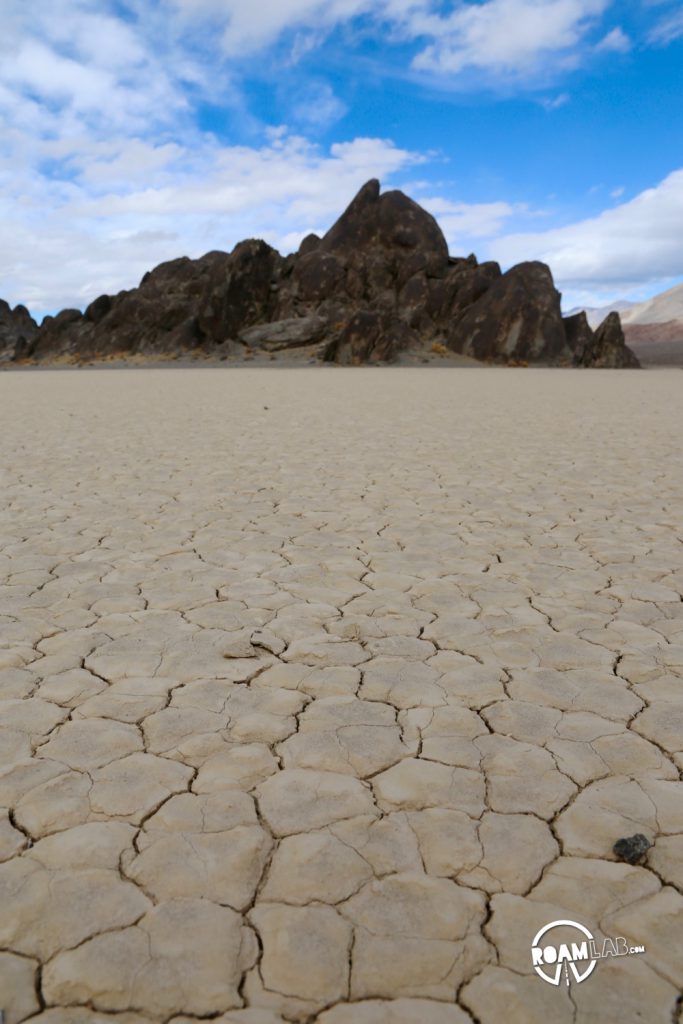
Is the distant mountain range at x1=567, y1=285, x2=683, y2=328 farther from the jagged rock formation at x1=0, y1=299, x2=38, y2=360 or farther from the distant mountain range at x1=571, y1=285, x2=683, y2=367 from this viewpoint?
the jagged rock formation at x1=0, y1=299, x2=38, y2=360

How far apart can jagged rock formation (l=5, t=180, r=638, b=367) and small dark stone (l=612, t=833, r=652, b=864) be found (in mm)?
28299

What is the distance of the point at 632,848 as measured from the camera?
1.61m

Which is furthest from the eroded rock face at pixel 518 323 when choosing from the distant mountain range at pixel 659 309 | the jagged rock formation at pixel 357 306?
the distant mountain range at pixel 659 309

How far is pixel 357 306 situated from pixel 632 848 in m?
35.8

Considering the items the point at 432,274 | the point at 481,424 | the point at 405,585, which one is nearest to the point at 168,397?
the point at 481,424

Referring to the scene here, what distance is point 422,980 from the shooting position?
4.29 ft

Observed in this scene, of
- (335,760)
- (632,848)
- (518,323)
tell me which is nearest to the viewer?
(632,848)

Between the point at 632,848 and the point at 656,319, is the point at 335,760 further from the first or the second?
the point at 656,319

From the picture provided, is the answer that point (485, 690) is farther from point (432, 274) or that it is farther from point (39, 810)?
point (432, 274)

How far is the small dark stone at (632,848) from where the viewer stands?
62.8 inches

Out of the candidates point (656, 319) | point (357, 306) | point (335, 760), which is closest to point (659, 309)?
point (656, 319)

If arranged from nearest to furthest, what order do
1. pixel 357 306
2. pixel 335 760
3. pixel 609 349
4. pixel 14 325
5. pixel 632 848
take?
pixel 632 848 < pixel 335 760 < pixel 609 349 < pixel 357 306 < pixel 14 325

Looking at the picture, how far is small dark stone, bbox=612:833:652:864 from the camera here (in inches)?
62.8

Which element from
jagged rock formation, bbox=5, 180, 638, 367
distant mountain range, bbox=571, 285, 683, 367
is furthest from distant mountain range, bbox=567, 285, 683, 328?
jagged rock formation, bbox=5, 180, 638, 367
